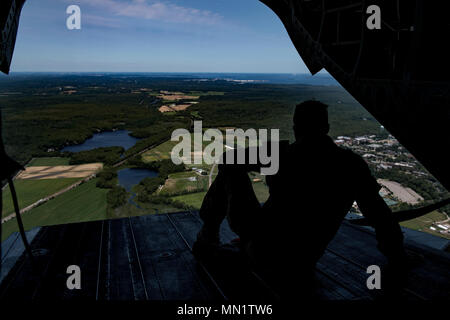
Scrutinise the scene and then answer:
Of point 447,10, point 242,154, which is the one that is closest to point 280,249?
point 242,154

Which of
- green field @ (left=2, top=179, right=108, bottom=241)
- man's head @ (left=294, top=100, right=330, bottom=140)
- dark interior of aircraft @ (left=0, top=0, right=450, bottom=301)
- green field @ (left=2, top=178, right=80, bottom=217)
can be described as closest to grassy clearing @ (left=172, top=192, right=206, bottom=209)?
green field @ (left=2, top=179, right=108, bottom=241)

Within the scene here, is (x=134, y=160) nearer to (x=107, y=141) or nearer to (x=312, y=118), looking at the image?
(x=107, y=141)

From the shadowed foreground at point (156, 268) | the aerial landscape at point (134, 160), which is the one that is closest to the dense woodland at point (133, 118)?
the aerial landscape at point (134, 160)

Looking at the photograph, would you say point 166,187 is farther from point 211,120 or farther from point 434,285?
point 434,285

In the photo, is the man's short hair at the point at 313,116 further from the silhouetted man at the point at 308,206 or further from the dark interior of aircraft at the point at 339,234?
the dark interior of aircraft at the point at 339,234

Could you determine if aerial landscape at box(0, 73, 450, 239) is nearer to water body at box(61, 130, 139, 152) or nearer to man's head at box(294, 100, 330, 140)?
water body at box(61, 130, 139, 152)

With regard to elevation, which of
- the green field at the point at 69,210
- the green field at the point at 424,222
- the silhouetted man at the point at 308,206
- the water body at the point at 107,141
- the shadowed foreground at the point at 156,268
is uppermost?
the silhouetted man at the point at 308,206
